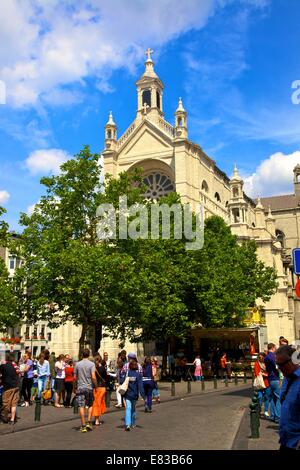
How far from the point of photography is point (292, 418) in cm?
493

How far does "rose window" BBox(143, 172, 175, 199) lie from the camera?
5569 centimetres

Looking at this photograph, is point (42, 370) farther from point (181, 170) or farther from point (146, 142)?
point (146, 142)

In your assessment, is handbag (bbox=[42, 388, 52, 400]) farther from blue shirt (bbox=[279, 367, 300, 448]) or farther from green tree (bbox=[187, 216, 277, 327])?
blue shirt (bbox=[279, 367, 300, 448])

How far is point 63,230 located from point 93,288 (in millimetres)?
3794

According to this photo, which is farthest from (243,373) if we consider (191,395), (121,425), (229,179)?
(229,179)

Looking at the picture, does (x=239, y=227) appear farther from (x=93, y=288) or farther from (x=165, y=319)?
(x=93, y=288)

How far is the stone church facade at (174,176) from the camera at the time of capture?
53.6 meters

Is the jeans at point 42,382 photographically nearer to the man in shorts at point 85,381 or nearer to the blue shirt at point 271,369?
the man in shorts at point 85,381

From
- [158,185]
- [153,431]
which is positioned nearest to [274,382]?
[153,431]

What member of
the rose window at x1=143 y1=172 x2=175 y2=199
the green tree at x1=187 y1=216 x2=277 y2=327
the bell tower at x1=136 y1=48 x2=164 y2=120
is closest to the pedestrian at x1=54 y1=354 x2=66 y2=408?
the green tree at x1=187 y1=216 x2=277 y2=327

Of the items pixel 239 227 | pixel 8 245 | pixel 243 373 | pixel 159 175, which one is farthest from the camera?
pixel 239 227

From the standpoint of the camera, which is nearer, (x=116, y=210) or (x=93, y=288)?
(x=93, y=288)

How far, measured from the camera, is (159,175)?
186 feet

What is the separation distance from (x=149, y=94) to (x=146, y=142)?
7854mm
